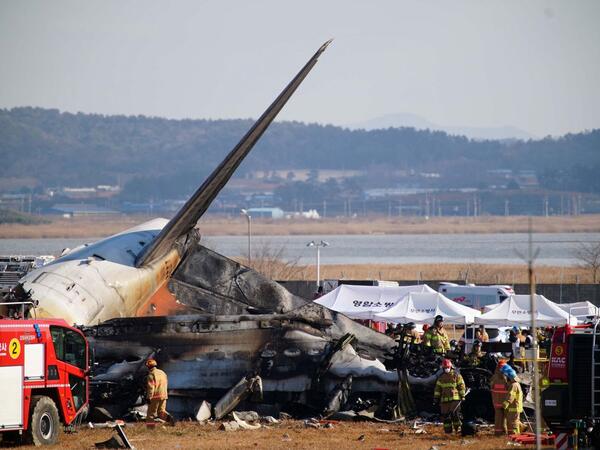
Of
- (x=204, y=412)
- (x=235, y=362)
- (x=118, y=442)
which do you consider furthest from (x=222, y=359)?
(x=118, y=442)

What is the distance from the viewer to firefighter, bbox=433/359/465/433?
27.2m

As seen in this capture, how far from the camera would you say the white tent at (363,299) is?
2024 inches

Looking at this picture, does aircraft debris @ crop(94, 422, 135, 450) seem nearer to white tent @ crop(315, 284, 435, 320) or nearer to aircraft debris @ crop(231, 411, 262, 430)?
aircraft debris @ crop(231, 411, 262, 430)


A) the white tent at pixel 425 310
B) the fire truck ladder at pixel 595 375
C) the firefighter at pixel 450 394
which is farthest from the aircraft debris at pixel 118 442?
the white tent at pixel 425 310

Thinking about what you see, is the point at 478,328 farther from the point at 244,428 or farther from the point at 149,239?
the point at 244,428

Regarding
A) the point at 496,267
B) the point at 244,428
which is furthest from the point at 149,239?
the point at 496,267

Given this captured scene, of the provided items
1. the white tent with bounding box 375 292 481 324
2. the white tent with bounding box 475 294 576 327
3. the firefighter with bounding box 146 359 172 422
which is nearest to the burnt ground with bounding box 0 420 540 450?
the firefighter with bounding box 146 359 172 422

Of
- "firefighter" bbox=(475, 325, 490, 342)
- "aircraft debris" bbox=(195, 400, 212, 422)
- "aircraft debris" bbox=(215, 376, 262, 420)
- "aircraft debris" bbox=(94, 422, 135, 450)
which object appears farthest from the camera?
"firefighter" bbox=(475, 325, 490, 342)

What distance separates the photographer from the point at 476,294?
60.1 meters

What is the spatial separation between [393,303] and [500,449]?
27852mm

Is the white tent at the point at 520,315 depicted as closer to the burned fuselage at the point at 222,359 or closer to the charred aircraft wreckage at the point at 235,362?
the charred aircraft wreckage at the point at 235,362

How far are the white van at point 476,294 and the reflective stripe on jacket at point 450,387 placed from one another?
102 feet

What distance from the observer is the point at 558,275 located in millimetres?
94312

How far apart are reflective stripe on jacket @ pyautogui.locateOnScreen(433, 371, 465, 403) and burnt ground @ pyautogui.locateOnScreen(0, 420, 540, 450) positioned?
34.6 inches
